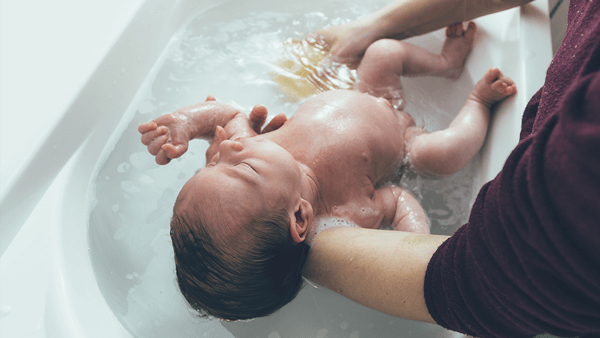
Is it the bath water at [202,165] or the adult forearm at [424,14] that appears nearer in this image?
the bath water at [202,165]

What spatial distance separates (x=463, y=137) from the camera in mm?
1043

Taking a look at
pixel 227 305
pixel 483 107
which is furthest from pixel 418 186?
pixel 227 305

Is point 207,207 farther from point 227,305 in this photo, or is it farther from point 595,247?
point 595,247

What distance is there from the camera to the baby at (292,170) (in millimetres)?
739

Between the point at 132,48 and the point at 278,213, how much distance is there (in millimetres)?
753

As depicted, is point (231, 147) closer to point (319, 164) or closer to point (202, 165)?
point (319, 164)

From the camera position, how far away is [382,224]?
1.05 metres

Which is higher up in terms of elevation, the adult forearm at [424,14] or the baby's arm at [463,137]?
the adult forearm at [424,14]

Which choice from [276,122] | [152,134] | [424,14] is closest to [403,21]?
[424,14]

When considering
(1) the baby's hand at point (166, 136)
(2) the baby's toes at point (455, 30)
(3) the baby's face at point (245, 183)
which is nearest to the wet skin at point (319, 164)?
(3) the baby's face at point (245, 183)

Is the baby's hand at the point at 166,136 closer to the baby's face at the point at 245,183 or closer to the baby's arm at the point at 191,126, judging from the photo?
the baby's arm at the point at 191,126

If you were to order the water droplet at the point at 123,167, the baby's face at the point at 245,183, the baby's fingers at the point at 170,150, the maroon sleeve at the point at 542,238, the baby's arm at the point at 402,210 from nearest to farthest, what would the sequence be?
the maroon sleeve at the point at 542,238, the baby's face at the point at 245,183, the baby's fingers at the point at 170,150, the baby's arm at the point at 402,210, the water droplet at the point at 123,167

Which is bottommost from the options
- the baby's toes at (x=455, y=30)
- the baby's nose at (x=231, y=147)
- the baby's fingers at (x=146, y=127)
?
the baby's fingers at (x=146, y=127)

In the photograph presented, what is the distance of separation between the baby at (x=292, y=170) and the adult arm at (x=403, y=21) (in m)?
0.07
